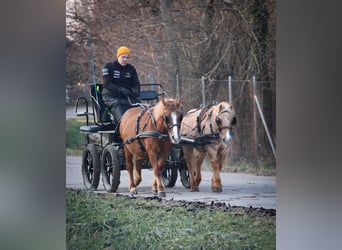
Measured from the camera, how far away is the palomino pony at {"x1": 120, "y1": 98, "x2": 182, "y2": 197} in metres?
5.86

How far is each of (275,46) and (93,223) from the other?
2369mm

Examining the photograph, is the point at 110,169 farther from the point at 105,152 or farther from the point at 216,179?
the point at 216,179

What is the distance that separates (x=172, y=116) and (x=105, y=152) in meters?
0.74

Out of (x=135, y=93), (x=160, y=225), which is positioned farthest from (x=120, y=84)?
(x=160, y=225)

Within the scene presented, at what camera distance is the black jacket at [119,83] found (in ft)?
19.3

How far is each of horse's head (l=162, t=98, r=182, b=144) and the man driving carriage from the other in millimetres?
313

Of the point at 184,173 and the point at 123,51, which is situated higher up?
the point at 123,51

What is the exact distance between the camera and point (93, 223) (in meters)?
5.89

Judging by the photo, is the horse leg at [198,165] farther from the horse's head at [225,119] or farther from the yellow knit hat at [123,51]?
the yellow knit hat at [123,51]

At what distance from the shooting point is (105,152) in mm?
5988

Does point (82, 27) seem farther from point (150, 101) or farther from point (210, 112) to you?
point (210, 112)

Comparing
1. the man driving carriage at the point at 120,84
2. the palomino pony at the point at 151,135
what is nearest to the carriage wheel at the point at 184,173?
the palomino pony at the point at 151,135
